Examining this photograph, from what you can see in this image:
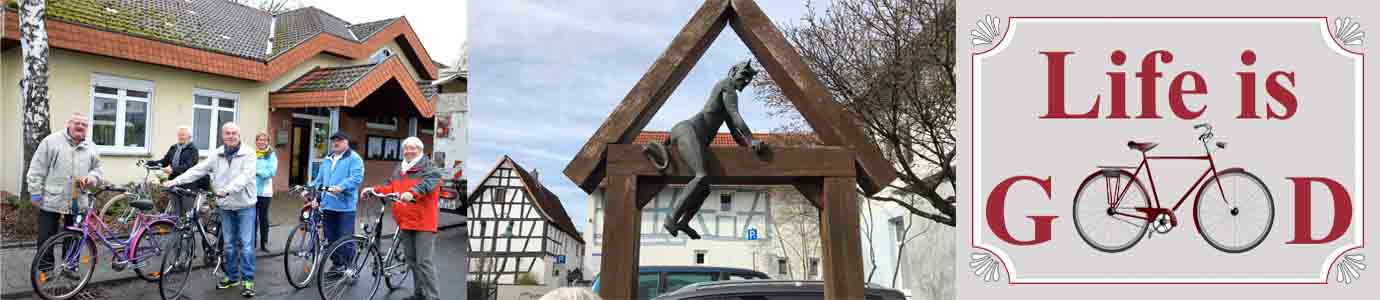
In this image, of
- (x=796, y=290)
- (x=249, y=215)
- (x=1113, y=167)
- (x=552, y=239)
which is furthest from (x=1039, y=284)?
(x=249, y=215)

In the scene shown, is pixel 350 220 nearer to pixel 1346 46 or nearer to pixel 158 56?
pixel 158 56

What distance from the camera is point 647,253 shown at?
242 inches

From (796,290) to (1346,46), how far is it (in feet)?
8.49

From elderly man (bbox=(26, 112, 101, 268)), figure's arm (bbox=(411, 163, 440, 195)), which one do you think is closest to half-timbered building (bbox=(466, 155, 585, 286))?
figure's arm (bbox=(411, 163, 440, 195))

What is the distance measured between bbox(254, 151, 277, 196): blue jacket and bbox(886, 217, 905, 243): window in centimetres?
450

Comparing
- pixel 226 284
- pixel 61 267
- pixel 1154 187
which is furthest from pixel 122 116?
pixel 1154 187

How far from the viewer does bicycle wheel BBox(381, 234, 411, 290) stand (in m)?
3.58

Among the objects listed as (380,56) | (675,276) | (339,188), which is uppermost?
(380,56)

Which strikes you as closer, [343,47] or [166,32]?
[166,32]

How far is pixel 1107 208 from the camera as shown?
3.93 metres

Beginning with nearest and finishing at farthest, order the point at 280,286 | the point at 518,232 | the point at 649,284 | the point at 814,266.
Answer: the point at 280,286 → the point at 649,284 → the point at 518,232 → the point at 814,266

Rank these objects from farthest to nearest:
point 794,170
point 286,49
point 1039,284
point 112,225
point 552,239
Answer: point 552,239 < point 1039,284 < point 286,49 < point 112,225 < point 794,170

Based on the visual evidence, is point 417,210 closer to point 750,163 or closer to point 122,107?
point 122,107

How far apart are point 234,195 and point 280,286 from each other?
1.27 feet
